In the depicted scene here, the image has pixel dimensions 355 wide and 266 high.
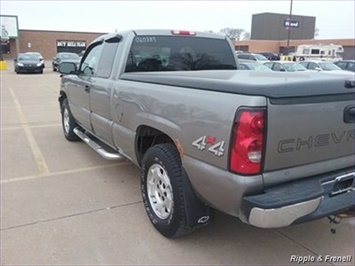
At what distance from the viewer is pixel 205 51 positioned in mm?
4871

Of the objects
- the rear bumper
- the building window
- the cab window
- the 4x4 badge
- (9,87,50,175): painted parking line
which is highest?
the cab window

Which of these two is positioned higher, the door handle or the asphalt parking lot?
the door handle

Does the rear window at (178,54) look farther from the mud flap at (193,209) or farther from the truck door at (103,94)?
the mud flap at (193,209)

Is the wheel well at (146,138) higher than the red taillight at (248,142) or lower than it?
lower

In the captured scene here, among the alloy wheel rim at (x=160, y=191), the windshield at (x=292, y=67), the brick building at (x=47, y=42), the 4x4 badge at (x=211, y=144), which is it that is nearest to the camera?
the 4x4 badge at (x=211, y=144)

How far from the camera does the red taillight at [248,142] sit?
240cm

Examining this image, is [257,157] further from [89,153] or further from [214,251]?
[89,153]

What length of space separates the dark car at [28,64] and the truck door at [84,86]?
21786mm

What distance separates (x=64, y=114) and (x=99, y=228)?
13.1 ft

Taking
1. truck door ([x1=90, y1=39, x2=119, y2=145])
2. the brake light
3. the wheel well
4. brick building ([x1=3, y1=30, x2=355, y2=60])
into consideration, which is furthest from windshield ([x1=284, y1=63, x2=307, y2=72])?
brick building ([x1=3, y1=30, x2=355, y2=60])

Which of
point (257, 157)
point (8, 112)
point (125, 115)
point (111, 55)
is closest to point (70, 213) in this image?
point (125, 115)

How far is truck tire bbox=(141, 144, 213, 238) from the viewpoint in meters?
3.05

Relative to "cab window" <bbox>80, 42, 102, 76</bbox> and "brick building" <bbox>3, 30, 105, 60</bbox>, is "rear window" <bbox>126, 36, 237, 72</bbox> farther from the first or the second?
"brick building" <bbox>3, 30, 105, 60</bbox>

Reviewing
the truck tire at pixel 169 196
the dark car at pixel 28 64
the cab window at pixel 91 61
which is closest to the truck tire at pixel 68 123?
the cab window at pixel 91 61
